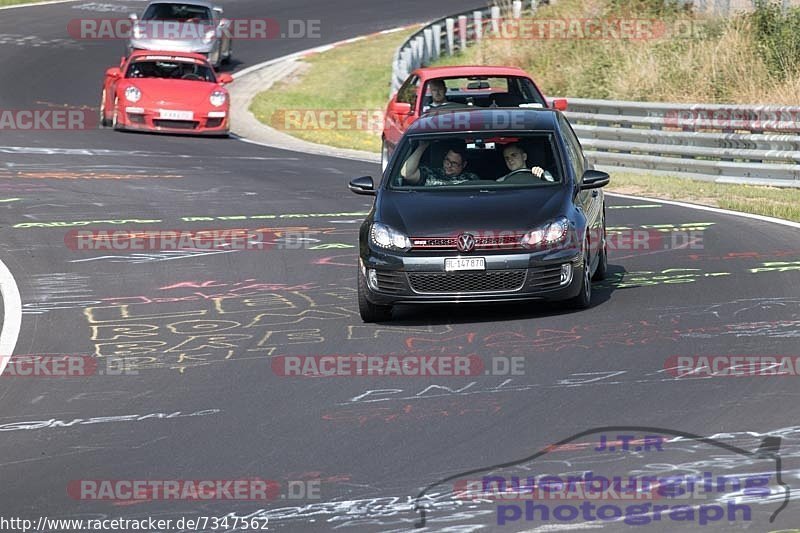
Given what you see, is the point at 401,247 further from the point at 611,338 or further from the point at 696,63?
the point at 696,63

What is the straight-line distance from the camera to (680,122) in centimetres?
2209

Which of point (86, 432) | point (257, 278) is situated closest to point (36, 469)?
point (86, 432)

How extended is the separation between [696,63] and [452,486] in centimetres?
2233

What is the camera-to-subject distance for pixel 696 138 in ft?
71.3

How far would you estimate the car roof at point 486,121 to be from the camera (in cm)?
1218

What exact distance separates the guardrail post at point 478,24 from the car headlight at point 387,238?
27.2m

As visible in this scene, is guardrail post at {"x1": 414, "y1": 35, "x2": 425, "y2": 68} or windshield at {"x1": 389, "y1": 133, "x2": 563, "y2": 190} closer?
windshield at {"x1": 389, "y1": 133, "x2": 563, "y2": 190}

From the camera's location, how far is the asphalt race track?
6.91 m

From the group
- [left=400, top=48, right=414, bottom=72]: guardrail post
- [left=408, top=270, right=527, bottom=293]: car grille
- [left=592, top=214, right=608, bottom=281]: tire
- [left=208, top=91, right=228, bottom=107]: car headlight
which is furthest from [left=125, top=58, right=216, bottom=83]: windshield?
[left=408, top=270, right=527, bottom=293]: car grille
